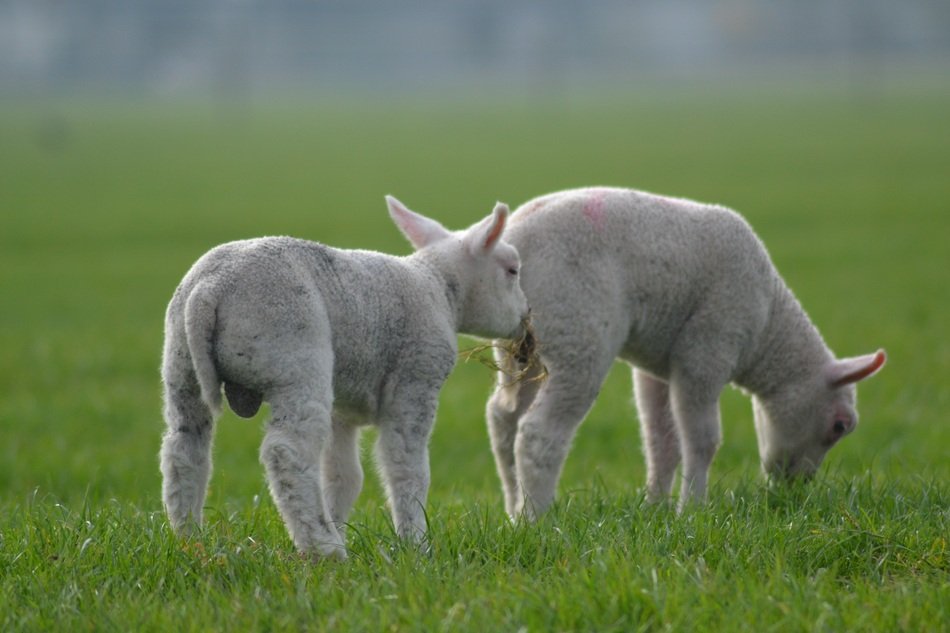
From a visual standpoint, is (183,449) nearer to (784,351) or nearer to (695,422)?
(695,422)

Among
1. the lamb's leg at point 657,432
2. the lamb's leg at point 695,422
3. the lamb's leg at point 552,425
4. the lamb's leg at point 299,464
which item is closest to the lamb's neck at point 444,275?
the lamb's leg at point 552,425

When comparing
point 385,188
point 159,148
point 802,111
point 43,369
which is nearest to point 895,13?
point 802,111

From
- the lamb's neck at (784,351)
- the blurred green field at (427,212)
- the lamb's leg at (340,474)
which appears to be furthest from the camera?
the blurred green field at (427,212)

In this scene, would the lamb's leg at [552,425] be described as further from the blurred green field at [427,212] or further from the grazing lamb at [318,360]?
the blurred green field at [427,212]

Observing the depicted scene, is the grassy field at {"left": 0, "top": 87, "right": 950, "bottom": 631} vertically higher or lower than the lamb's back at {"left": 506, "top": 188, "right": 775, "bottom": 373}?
lower

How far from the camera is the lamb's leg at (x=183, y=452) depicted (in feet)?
16.5

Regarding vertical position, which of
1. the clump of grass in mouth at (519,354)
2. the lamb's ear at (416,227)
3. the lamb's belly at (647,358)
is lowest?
the lamb's belly at (647,358)

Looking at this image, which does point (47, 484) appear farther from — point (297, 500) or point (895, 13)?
point (895, 13)

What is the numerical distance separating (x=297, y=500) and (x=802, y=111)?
73.0 m

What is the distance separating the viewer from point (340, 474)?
19.0 feet

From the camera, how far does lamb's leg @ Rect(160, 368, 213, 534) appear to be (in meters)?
5.02

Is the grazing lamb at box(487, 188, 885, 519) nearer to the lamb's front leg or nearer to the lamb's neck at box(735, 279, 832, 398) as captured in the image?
the lamb's neck at box(735, 279, 832, 398)

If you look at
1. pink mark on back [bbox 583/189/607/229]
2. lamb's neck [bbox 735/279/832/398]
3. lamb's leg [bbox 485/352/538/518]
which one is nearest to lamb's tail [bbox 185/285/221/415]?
lamb's leg [bbox 485/352/538/518]

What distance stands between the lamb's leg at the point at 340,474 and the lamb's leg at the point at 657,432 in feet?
6.99
